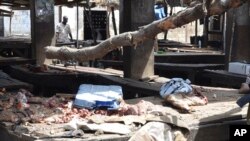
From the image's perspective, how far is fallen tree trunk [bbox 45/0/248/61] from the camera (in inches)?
160

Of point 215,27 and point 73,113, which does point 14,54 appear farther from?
point 215,27

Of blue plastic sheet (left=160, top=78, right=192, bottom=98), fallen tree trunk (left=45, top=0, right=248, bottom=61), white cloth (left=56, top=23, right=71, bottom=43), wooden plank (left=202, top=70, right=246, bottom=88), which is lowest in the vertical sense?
wooden plank (left=202, top=70, right=246, bottom=88)

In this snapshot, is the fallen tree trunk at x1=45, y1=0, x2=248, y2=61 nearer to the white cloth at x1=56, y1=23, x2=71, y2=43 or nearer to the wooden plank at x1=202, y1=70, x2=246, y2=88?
the wooden plank at x1=202, y1=70, x2=246, y2=88

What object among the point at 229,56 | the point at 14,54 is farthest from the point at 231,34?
the point at 14,54

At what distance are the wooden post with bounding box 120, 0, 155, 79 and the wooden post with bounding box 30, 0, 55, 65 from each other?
2.71 metres

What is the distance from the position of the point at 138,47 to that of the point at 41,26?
322cm

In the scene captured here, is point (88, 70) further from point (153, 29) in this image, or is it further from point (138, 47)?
point (153, 29)

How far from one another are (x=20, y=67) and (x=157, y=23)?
654 cm

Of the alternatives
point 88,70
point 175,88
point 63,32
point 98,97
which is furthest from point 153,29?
point 63,32

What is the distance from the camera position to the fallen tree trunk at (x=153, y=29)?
4.07 metres

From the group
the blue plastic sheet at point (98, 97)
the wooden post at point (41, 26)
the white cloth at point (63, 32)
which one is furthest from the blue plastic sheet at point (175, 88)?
the white cloth at point (63, 32)

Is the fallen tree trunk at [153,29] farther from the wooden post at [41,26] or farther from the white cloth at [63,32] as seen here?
the white cloth at [63,32]

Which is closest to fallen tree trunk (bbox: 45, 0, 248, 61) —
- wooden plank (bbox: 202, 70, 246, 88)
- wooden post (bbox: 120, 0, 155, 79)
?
wooden post (bbox: 120, 0, 155, 79)

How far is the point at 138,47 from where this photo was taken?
8953mm
